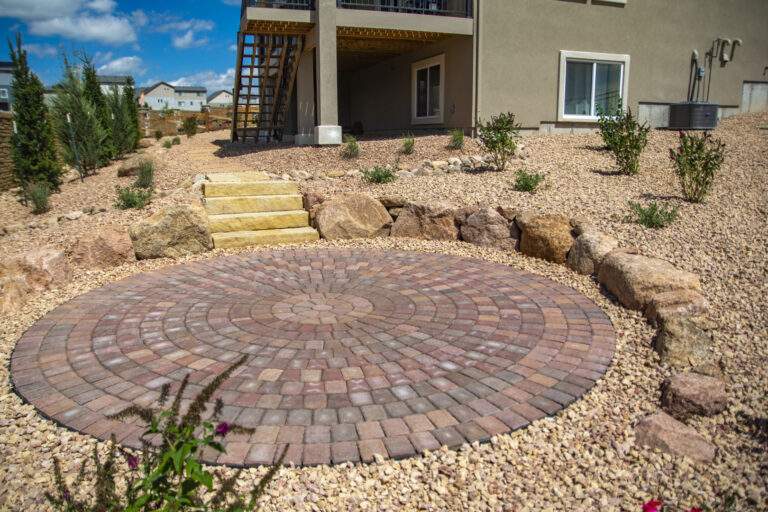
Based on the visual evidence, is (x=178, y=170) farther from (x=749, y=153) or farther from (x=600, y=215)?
(x=749, y=153)

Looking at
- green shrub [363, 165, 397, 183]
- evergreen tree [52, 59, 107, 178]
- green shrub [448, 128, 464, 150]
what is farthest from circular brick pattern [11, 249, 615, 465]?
evergreen tree [52, 59, 107, 178]

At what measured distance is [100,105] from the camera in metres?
14.1

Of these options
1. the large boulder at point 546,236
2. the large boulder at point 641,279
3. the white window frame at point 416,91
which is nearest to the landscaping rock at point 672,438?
the large boulder at point 641,279

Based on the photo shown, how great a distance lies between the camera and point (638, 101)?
1372 centimetres

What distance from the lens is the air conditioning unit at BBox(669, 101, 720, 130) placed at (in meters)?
13.0

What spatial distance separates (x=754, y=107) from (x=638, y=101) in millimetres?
4914

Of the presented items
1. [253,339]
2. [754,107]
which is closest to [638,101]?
[754,107]

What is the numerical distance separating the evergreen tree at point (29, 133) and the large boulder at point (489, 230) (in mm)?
9429

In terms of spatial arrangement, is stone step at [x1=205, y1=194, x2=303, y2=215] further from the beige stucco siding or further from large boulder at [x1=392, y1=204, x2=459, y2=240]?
the beige stucco siding

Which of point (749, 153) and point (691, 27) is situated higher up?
point (691, 27)

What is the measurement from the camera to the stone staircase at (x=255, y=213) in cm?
676

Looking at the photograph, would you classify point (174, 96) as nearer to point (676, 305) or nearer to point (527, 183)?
point (527, 183)

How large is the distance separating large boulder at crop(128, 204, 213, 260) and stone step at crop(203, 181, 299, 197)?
4.30 feet

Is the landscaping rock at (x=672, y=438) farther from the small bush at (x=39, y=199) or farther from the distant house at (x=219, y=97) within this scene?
the distant house at (x=219, y=97)
